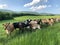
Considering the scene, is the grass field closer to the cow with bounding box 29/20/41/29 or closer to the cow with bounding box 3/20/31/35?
the cow with bounding box 3/20/31/35

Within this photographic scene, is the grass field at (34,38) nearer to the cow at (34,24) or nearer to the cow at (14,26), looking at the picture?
the cow at (14,26)

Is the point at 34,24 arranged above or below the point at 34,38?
above

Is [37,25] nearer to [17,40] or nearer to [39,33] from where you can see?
[39,33]

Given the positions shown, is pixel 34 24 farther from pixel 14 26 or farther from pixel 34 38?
pixel 34 38

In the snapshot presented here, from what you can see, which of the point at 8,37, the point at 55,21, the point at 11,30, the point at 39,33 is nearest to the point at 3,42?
the point at 8,37

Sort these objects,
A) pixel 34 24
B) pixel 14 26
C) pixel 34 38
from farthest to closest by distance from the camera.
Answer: pixel 34 24 < pixel 14 26 < pixel 34 38

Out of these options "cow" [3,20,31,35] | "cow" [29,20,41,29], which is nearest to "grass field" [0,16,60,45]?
"cow" [3,20,31,35]

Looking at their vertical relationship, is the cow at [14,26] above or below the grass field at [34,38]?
above

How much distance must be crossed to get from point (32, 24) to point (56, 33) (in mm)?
476

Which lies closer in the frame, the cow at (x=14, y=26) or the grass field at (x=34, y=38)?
the grass field at (x=34, y=38)

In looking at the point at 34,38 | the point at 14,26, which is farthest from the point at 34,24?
the point at 34,38

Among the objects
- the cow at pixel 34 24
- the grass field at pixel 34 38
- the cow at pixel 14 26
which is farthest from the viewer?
the cow at pixel 34 24

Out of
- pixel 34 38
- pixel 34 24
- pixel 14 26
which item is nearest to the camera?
pixel 34 38

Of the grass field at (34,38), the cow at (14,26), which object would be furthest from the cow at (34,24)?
the grass field at (34,38)
